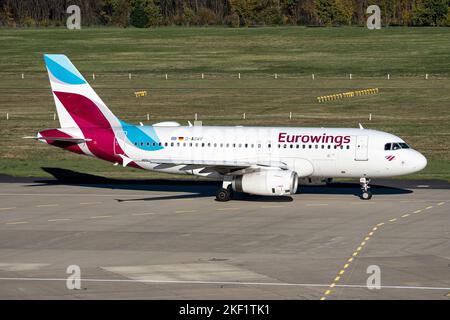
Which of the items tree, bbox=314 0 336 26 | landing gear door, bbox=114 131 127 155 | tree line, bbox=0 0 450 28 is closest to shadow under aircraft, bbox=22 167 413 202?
landing gear door, bbox=114 131 127 155

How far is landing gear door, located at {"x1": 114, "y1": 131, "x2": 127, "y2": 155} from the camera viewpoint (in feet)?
194

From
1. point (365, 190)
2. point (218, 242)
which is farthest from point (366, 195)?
point (218, 242)

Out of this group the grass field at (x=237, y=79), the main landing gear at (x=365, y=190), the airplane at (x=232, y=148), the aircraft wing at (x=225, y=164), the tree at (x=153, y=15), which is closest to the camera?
the aircraft wing at (x=225, y=164)

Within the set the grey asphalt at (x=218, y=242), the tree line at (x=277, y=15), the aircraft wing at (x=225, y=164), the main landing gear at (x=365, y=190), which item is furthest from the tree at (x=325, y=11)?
the aircraft wing at (x=225, y=164)

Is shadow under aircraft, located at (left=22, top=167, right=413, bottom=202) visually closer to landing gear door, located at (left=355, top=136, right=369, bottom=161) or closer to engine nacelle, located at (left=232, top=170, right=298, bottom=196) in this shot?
engine nacelle, located at (left=232, top=170, right=298, bottom=196)

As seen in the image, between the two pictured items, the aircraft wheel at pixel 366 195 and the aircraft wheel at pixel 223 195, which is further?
the aircraft wheel at pixel 366 195

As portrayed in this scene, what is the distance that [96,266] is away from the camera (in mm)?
40500

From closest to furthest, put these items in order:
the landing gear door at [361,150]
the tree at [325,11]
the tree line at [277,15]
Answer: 1. the landing gear door at [361,150]
2. the tree line at [277,15]
3. the tree at [325,11]

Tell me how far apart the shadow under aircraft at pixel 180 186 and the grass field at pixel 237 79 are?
2838mm

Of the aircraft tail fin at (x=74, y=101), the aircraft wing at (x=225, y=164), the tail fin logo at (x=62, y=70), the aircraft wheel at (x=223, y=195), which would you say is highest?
the tail fin logo at (x=62, y=70)

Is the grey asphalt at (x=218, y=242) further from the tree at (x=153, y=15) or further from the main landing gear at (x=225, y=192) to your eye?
the tree at (x=153, y=15)

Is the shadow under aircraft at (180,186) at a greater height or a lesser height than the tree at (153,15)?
lesser

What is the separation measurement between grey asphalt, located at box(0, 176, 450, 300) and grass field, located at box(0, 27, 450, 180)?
10754 millimetres

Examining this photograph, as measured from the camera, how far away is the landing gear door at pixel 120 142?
2331 inches
